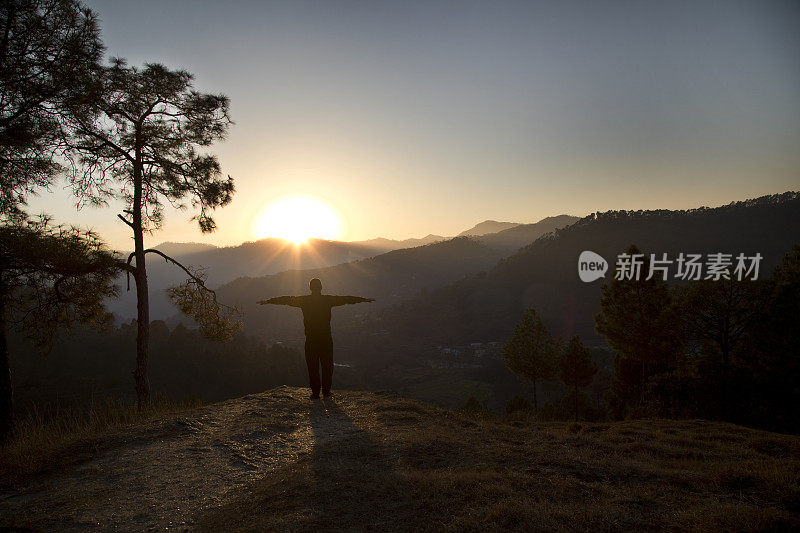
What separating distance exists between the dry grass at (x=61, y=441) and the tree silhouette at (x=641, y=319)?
2587 cm

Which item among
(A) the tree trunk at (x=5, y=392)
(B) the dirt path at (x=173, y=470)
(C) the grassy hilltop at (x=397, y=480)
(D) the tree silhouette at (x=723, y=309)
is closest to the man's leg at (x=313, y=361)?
(B) the dirt path at (x=173, y=470)

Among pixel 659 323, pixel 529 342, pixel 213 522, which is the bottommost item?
pixel 529 342

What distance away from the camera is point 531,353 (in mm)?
34312

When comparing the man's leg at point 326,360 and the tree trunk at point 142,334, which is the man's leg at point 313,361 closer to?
the man's leg at point 326,360

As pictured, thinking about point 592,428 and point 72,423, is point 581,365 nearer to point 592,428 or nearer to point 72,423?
point 592,428

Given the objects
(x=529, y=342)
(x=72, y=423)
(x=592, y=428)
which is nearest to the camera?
(x=72, y=423)

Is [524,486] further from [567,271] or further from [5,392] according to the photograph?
[567,271]

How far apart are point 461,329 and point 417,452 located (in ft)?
537

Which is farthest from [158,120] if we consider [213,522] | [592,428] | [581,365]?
[581,365]

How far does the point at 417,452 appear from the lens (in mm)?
6305

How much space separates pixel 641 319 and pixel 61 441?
27739 mm

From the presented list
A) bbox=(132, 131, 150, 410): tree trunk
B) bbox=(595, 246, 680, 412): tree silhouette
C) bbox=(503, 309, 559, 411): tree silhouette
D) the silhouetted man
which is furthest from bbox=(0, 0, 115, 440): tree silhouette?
bbox=(503, 309, 559, 411): tree silhouette

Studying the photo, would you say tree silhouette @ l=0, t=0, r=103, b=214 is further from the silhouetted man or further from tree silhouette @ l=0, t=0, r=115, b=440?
the silhouetted man

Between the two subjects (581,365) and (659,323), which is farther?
(581,365)
